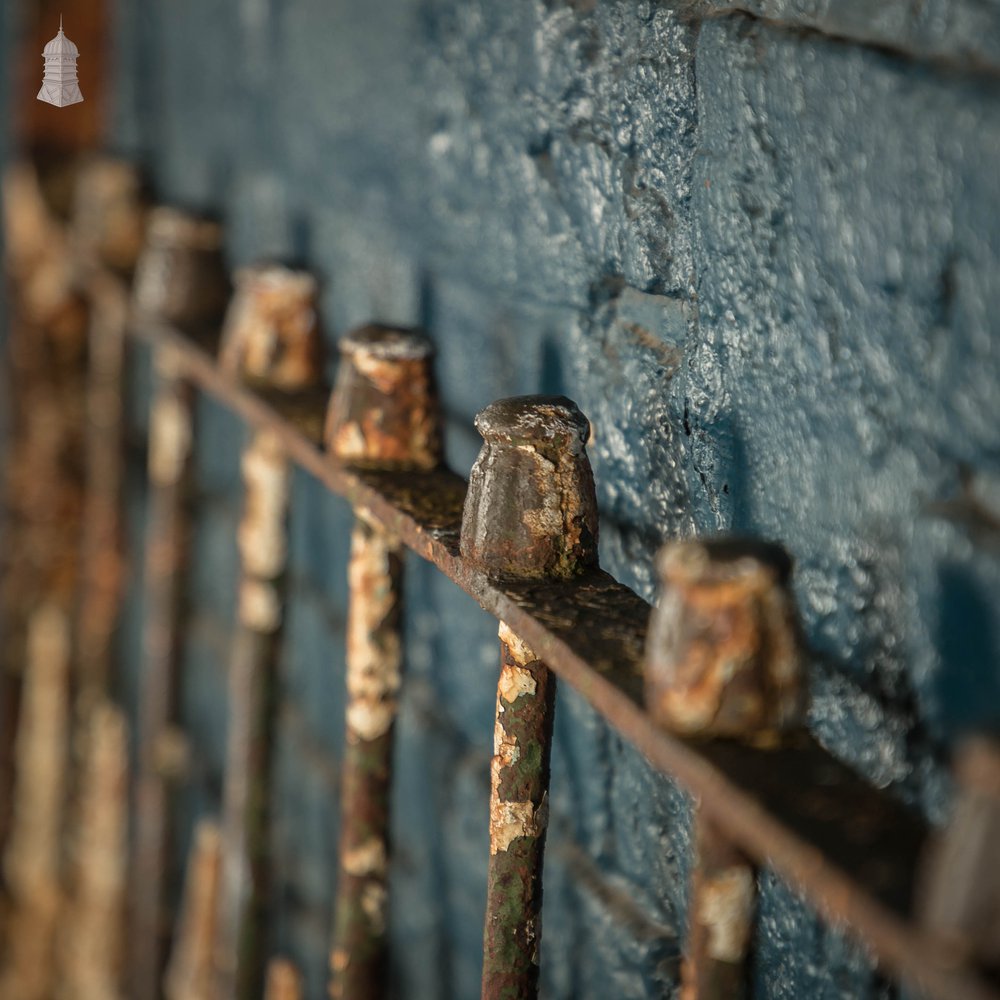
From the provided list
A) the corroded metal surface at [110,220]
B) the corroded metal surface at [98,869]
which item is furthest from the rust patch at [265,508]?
the corroded metal surface at [98,869]

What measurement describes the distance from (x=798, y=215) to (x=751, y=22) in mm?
150

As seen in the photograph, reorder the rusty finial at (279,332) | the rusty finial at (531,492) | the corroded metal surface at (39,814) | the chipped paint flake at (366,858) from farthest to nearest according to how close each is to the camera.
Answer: the corroded metal surface at (39,814) → the rusty finial at (279,332) → the chipped paint flake at (366,858) → the rusty finial at (531,492)

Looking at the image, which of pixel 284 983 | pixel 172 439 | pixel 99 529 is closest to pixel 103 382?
pixel 99 529

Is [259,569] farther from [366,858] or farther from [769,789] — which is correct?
[769,789]

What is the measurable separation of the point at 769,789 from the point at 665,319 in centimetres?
48

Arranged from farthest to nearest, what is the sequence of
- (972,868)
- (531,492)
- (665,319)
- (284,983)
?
1. (284,983)
2. (665,319)
3. (531,492)
4. (972,868)

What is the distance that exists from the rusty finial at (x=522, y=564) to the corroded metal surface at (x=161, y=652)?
3.41 ft

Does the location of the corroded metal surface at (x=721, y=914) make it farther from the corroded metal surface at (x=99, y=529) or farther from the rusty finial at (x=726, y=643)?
the corroded metal surface at (x=99, y=529)

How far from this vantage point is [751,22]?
94cm

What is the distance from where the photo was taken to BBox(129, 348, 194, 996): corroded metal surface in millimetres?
1974

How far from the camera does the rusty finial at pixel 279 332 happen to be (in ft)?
4.92

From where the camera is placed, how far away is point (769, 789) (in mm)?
Answer: 711

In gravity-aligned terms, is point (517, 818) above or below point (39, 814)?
above

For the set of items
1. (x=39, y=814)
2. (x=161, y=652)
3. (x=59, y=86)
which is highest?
(x=59, y=86)
